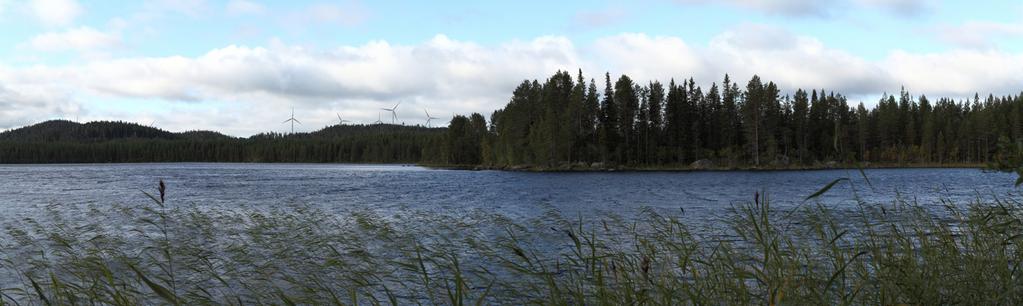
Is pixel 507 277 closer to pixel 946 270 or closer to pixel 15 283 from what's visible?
pixel 946 270

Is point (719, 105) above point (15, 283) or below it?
above

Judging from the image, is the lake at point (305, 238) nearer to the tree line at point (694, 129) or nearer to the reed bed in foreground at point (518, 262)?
the reed bed in foreground at point (518, 262)

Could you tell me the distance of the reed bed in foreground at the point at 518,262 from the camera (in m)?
6.69

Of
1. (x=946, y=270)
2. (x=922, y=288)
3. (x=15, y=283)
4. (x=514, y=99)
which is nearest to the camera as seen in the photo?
(x=922, y=288)

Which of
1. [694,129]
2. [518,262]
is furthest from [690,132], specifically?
[518,262]

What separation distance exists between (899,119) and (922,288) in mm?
183116

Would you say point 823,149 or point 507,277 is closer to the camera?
point 507,277

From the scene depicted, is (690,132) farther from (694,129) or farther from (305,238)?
(305,238)

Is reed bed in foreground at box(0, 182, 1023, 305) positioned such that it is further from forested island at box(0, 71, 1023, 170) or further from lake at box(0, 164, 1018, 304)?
forested island at box(0, 71, 1023, 170)

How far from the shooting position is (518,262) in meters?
15.8

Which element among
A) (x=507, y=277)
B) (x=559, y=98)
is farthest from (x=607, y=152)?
(x=507, y=277)

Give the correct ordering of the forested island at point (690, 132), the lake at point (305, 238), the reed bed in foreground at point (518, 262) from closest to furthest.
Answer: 1. the reed bed in foreground at point (518, 262)
2. the lake at point (305, 238)
3. the forested island at point (690, 132)

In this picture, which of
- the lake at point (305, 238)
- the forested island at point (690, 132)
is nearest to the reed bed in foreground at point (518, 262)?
the lake at point (305, 238)

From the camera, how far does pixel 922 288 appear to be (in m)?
7.05
